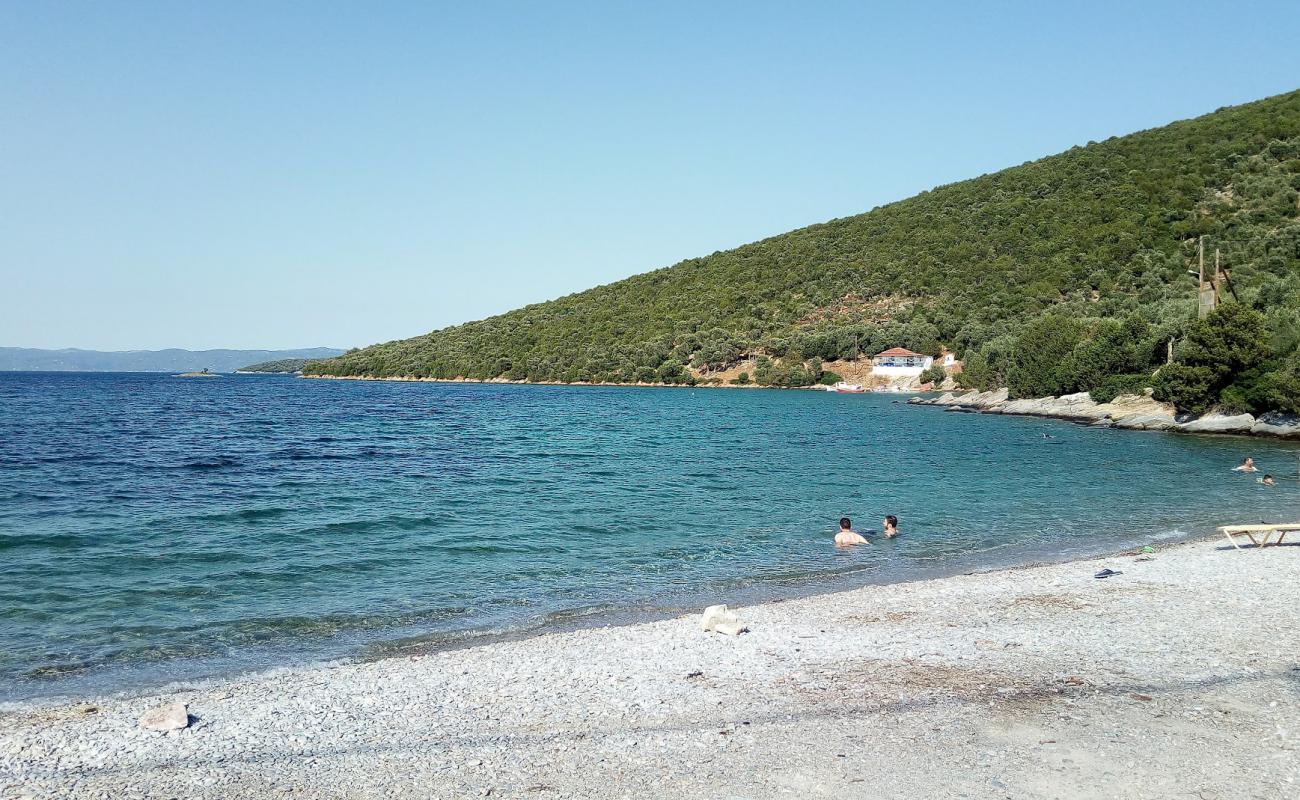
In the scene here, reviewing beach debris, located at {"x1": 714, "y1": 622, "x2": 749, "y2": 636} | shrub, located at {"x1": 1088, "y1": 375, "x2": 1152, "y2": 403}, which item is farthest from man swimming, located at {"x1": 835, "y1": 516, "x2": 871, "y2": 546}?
shrub, located at {"x1": 1088, "y1": 375, "x2": 1152, "y2": 403}

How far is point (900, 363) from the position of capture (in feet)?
363

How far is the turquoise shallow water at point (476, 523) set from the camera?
12234mm

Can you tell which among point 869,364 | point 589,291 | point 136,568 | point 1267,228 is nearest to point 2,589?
point 136,568

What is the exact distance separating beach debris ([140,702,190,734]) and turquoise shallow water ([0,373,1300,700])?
2216 millimetres

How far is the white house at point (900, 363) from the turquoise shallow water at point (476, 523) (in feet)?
211

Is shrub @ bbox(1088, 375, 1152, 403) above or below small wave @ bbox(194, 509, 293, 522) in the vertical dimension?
below

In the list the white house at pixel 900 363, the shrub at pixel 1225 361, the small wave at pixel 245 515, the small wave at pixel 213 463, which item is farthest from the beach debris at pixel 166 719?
the white house at pixel 900 363

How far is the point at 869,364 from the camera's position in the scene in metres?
115

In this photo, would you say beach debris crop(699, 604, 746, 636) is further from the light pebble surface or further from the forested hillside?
the forested hillside

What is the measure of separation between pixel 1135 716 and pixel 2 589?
15897mm

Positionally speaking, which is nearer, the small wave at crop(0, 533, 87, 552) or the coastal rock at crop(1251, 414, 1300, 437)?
the small wave at crop(0, 533, 87, 552)

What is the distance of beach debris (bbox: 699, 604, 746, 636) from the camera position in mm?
11008

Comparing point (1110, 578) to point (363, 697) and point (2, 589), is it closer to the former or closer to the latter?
point (363, 697)

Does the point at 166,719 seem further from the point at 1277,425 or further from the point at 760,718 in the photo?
the point at 1277,425
